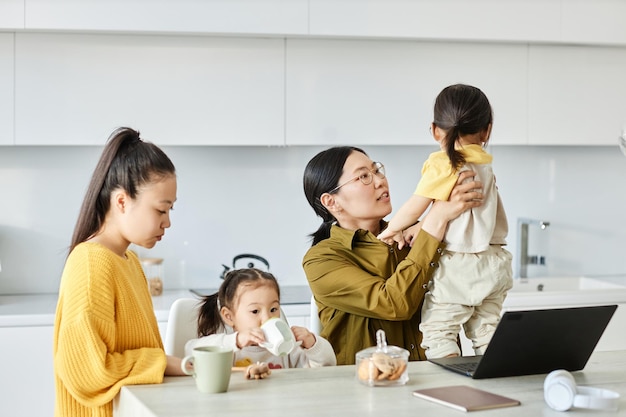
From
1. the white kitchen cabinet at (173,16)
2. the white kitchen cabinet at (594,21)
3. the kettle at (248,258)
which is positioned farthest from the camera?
the white kitchen cabinet at (594,21)

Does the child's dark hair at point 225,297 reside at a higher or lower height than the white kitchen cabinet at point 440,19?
lower

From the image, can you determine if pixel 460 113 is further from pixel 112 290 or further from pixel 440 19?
pixel 440 19

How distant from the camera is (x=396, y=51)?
3527 mm

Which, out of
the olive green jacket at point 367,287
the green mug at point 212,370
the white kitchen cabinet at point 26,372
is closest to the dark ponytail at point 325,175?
the olive green jacket at point 367,287

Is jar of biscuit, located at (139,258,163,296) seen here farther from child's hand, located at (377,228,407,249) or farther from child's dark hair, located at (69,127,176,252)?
child's dark hair, located at (69,127,176,252)

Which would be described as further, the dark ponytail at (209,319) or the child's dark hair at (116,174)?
the dark ponytail at (209,319)

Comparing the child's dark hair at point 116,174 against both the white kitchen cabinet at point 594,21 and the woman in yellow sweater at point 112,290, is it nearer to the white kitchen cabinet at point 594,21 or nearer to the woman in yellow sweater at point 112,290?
the woman in yellow sweater at point 112,290

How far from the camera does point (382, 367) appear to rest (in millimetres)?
1607

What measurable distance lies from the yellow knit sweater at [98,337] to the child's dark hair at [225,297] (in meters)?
0.39

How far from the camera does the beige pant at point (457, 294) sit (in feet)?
6.90

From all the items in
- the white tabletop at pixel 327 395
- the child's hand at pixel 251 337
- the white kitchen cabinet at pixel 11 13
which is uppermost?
the white kitchen cabinet at pixel 11 13

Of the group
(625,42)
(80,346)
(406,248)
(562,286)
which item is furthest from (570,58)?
(80,346)

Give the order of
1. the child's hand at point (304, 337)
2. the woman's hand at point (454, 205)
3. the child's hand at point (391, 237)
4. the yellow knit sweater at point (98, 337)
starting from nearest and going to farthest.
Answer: the yellow knit sweater at point (98, 337), the child's hand at point (304, 337), the woman's hand at point (454, 205), the child's hand at point (391, 237)

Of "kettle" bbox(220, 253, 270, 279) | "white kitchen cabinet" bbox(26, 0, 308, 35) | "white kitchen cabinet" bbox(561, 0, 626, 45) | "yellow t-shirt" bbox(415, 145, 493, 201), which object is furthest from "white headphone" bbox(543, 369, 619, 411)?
"white kitchen cabinet" bbox(561, 0, 626, 45)
